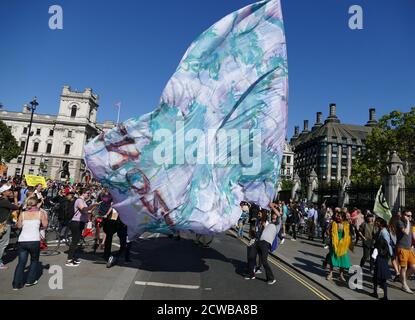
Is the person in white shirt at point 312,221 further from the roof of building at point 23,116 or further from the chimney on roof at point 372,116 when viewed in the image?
the chimney on roof at point 372,116

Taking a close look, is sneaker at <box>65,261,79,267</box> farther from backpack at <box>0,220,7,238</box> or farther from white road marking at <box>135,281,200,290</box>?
white road marking at <box>135,281,200,290</box>

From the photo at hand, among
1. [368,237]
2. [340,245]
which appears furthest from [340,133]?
[340,245]

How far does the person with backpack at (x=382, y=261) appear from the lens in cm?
736

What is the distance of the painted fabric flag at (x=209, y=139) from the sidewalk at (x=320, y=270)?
267 centimetres

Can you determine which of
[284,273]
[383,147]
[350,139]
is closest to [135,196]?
Result: [284,273]

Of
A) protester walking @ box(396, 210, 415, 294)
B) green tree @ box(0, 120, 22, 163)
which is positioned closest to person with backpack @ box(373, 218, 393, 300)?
protester walking @ box(396, 210, 415, 294)

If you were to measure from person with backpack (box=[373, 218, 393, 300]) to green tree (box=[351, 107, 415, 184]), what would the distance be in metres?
26.2

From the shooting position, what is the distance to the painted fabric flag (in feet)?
22.7

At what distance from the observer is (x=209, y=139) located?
738 cm

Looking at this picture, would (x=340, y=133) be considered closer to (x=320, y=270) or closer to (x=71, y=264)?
(x=320, y=270)

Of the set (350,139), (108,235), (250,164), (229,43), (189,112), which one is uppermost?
(350,139)
